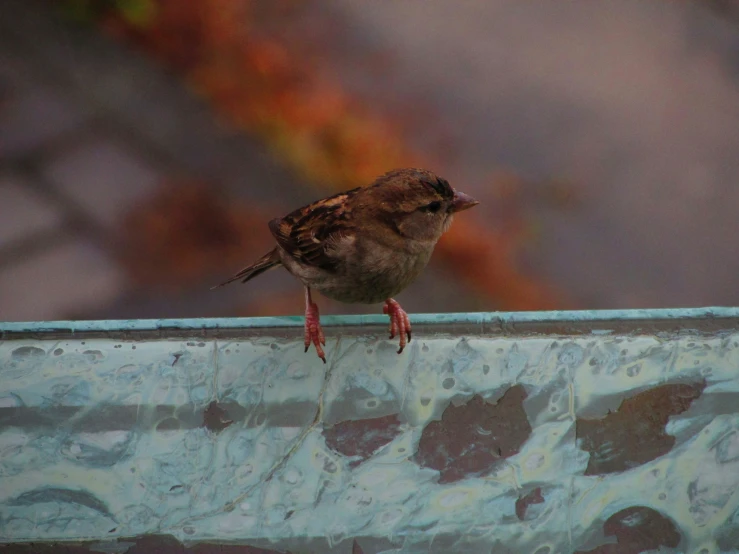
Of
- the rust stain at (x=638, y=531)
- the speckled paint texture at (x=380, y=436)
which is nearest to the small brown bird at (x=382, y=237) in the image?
the speckled paint texture at (x=380, y=436)

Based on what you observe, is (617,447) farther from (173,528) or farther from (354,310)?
(354,310)

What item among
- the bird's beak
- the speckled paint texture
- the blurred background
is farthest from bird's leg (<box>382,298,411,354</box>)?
the blurred background

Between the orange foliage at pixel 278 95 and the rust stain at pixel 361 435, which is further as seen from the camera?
the orange foliage at pixel 278 95

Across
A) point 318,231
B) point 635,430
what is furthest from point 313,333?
point 635,430

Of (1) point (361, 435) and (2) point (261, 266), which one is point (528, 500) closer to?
(1) point (361, 435)

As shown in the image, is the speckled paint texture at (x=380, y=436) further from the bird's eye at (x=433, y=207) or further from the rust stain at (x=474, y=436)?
the bird's eye at (x=433, y=207)

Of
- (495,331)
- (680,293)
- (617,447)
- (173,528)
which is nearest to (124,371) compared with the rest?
(173,528)

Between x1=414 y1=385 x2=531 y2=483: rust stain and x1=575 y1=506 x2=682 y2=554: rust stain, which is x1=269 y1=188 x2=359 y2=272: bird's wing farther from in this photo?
x1=575 y1=506 x2=682 y2=554: rust stain
